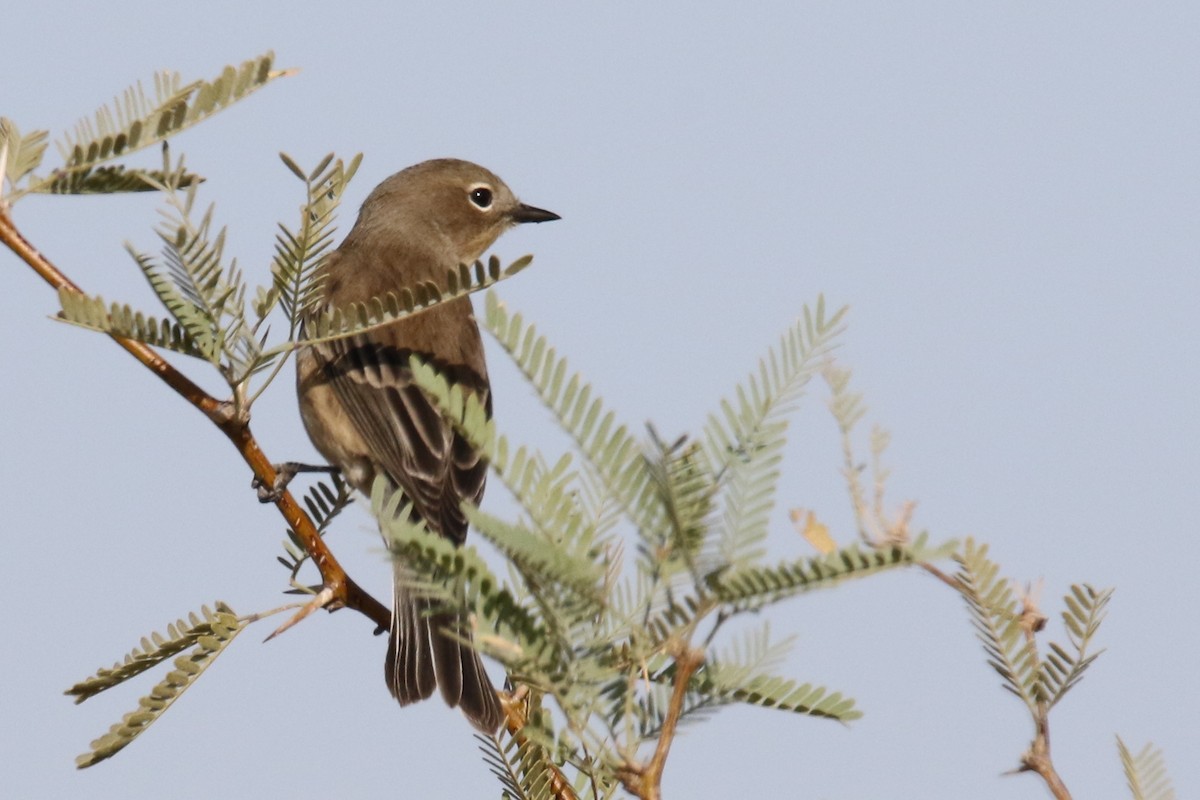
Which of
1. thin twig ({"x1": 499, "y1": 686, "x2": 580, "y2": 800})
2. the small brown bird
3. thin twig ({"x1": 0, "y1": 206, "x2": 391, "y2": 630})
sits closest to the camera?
thin twig ({"x1": 499, "y1": 686, "x2": 580, "y2": 800})

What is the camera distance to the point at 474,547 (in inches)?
80.9

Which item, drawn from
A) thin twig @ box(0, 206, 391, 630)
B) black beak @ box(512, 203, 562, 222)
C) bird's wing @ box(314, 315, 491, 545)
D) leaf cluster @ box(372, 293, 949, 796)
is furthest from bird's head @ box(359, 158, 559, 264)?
leaf cluster @ box(372, 293, 949, 796)

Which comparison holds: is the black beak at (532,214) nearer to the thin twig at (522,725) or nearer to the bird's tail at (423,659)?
the bird's tail at (423,659)

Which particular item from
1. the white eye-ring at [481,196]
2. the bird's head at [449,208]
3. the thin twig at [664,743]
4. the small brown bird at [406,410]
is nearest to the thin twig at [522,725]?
the small brown bird at [406,410]

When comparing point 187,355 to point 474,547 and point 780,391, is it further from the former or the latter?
point 780,391

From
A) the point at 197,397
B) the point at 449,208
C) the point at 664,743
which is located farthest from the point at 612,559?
the point at 449,208

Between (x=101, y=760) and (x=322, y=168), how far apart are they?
1.33 meters

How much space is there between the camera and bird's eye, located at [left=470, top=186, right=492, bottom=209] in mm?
7762

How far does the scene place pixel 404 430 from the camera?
202 inches

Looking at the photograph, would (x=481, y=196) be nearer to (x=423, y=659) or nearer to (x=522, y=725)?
(x=423, y=659)

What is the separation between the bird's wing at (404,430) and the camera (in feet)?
16.0

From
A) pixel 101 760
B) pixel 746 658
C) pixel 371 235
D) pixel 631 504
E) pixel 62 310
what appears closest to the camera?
pixel 631 504

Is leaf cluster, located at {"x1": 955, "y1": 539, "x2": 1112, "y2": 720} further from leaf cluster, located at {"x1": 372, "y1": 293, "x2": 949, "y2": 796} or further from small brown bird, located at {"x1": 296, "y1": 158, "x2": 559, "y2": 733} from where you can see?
small brown bird, located at {"x1": 296, "y1": 158, "x2": 559, "y2": 733}

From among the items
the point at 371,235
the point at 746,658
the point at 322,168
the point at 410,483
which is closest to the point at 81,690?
the point at 322,168
